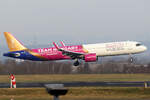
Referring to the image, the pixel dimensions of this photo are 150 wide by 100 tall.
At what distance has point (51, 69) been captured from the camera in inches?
2707

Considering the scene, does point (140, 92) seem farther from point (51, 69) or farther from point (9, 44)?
point (51, 69)

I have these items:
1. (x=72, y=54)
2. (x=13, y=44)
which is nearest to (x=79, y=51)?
(x=72, y=54)

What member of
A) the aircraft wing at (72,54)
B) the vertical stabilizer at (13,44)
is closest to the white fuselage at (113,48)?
the aircraft wing at (72,54)

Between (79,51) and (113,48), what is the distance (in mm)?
4846

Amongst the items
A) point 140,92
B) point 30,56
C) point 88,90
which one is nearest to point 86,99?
point 88,90

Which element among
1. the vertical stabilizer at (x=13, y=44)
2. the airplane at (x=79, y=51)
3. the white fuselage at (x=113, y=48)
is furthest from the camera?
the vertical stabilizer at (x=13, y=44)

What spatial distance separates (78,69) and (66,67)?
443 cm

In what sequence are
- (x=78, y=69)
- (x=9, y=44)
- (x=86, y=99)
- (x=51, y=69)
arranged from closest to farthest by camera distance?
(x=86, y=99) < (x=9, y=44) < (x=78, y=69) < (x=51, y=69)

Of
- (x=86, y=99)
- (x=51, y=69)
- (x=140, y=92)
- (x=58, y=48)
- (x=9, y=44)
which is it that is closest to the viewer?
(x=86, y=99)

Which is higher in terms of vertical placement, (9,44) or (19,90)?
(9,44)

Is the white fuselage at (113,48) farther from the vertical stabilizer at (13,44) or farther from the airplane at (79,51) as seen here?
the vertical stabilizer at (13,44)

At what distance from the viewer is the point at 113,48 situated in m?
46.8

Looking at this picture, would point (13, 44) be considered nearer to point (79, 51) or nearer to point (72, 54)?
point (72, 54)

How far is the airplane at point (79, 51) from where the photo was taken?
46906 mm
